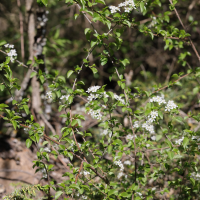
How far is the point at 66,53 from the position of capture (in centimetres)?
459

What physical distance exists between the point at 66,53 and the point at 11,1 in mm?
1564

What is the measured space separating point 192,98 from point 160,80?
4.04 feet

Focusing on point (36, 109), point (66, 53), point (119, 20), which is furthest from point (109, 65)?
point (119, 20)

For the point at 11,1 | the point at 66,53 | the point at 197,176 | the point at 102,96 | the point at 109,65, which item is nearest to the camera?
the point at 102,96

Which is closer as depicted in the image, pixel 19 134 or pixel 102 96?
pixel 102 96

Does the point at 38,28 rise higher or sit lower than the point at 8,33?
higher

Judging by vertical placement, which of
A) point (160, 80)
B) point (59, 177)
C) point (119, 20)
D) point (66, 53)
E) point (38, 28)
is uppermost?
point (119, 20)

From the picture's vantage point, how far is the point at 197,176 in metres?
1.81

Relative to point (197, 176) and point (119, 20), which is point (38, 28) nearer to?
point (119, 20)

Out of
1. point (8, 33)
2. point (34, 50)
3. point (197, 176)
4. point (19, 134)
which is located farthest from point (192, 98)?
point (8, 33)

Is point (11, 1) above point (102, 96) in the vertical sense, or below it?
above

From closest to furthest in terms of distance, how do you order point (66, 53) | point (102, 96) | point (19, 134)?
1. point (102, 96)
2. point (19, 134)
3. point (66, 53)

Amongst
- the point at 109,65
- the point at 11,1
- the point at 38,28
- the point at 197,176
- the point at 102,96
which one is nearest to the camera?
the point at 102,96

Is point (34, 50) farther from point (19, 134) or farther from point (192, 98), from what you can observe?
point (192, 98)
